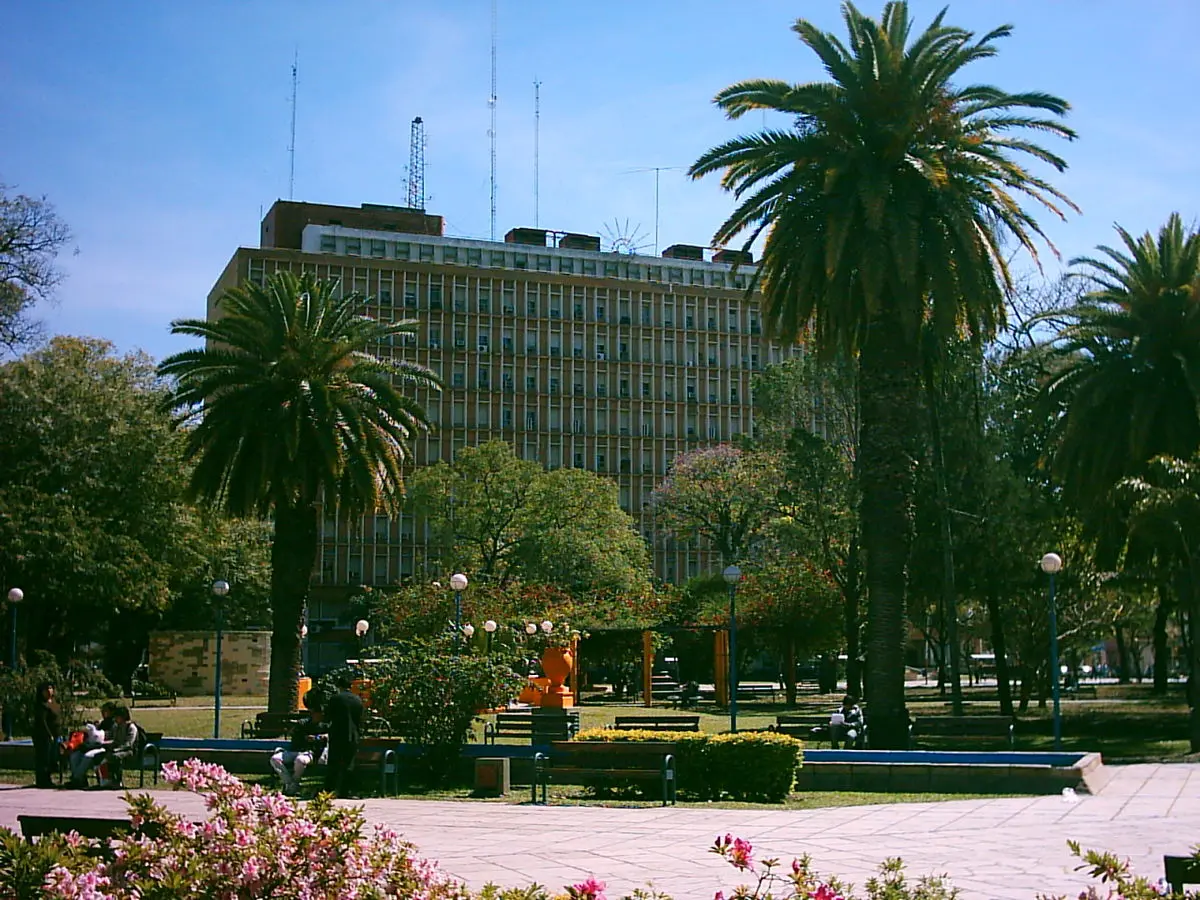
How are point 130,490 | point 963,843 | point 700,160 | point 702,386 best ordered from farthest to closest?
point 702,386 → point 130,490 → point 700,160 → point 963,843

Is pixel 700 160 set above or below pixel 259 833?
above

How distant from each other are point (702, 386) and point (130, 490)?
55905 millimetres

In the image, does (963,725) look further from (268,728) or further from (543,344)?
(543,344)

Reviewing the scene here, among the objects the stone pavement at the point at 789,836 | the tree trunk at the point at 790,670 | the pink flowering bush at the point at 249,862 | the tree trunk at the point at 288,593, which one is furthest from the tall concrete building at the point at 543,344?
the pink flowering bush at the point at 249,862

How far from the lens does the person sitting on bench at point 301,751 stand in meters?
17.1

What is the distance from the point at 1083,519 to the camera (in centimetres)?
3269

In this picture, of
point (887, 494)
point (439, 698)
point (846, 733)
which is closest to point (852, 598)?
point (846, 733)

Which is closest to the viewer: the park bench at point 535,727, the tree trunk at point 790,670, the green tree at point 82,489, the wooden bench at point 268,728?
the park bench at point 535,727

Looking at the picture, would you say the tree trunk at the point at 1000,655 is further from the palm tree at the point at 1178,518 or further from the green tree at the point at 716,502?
the green tree at the point at 716,502

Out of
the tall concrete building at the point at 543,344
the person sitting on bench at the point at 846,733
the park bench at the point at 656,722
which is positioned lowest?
the person sitting on bench at the point at 846,733

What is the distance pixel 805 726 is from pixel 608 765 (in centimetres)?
1476

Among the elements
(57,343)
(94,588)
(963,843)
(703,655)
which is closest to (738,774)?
(963,843)

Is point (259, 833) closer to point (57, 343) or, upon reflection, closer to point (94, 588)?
point (94, 588)

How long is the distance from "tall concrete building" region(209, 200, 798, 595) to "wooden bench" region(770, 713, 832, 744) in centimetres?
4748
